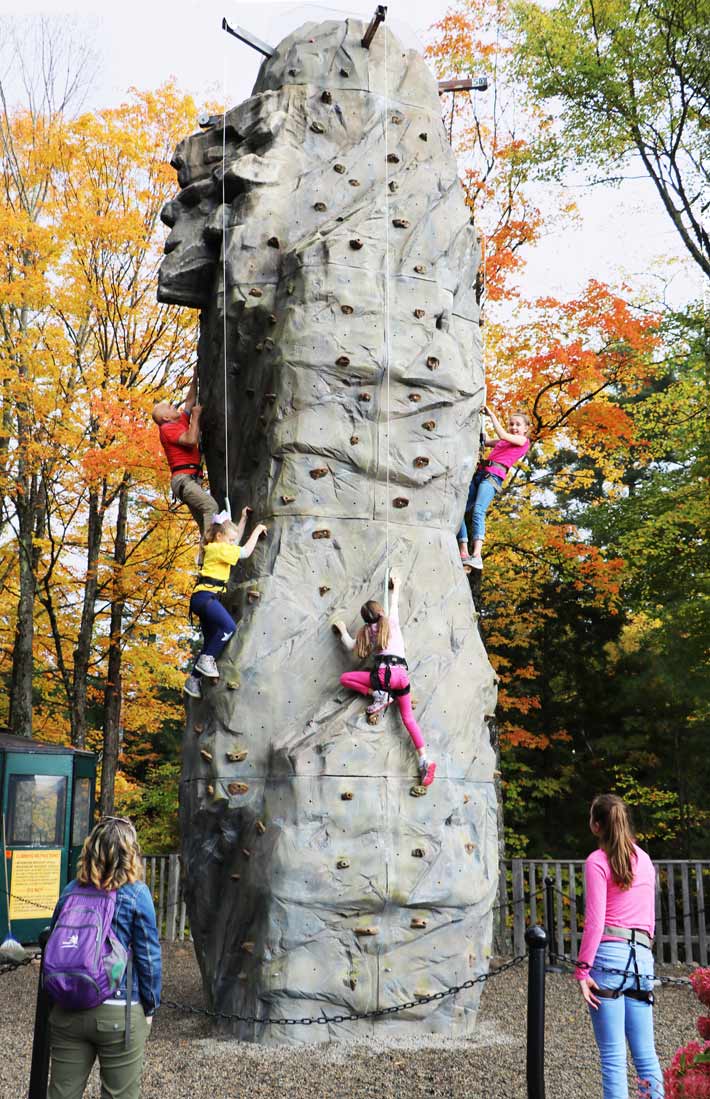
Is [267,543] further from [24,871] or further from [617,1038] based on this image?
[24,871]

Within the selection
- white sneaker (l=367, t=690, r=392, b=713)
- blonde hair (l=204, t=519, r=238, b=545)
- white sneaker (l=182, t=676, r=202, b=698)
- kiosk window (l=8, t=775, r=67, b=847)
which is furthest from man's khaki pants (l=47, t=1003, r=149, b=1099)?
kiosk window (l=8, t=775, r=67, b=847)

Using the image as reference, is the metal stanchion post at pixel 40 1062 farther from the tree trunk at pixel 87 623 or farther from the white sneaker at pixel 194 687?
the tree trunk at pixel 87 623

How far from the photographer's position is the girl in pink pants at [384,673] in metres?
8.80

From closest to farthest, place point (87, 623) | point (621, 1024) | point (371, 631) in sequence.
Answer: point (621, 1024) → point (371, 631) → point (87, 623)

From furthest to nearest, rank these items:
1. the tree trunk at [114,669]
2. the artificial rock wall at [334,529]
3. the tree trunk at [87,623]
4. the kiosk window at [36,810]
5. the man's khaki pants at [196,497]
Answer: the tree trunk at [114,669] → the tree trunk at [87,623] → the kiosk window at [36,810] → the man's khaki pants at [196,497] → the artificial rock wall at [334,529]

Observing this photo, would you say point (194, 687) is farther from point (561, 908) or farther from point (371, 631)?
point (561, 908)

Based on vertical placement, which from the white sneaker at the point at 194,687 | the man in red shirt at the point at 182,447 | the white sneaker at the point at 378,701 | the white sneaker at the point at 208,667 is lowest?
the white sneaker at the point at 378,701

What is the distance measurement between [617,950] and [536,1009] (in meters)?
0.85

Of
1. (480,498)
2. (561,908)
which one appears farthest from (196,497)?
(561,908)

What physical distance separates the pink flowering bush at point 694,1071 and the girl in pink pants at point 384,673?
4503 millimetres

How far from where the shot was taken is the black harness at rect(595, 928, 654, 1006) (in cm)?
520

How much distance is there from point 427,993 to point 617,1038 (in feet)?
11.5

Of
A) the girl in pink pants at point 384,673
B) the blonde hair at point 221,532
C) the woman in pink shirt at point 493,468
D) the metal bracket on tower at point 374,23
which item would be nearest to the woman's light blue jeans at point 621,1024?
the girl in pink pants at point 384,673

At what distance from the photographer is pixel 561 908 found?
46.0 feet
